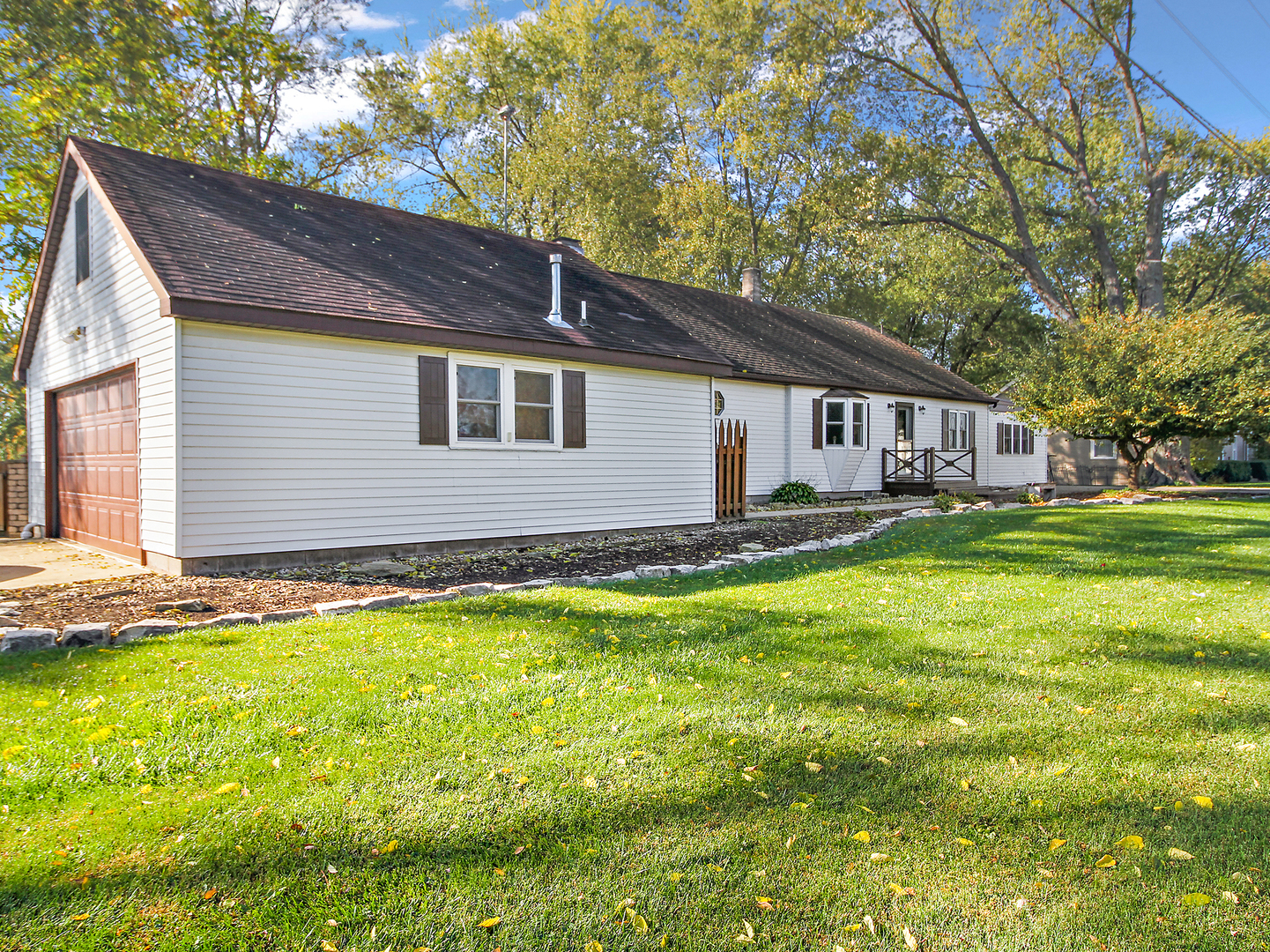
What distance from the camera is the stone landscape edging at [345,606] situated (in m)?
4.75

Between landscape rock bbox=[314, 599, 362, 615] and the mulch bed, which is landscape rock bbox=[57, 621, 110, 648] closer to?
the mulch bed

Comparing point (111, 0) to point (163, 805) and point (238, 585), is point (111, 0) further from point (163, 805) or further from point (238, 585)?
point (163, 805)

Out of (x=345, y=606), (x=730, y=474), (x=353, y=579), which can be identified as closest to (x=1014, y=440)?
(x=730, y=474)

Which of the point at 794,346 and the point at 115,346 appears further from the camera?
the point at 794,346

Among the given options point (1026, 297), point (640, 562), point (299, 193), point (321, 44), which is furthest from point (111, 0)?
point (1026, 297)

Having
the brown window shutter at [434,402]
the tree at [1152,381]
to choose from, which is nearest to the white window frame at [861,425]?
the tree at [1152,381]

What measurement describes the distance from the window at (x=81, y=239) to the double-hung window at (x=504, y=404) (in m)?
5.53

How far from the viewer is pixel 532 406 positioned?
10.4 meters

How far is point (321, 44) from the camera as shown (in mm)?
22547

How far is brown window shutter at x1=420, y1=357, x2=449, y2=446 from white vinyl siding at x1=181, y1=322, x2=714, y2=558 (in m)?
0.10

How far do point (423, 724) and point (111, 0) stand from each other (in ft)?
73.5

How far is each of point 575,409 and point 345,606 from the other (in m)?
5.42

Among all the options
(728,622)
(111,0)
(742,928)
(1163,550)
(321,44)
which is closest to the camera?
(742,928)

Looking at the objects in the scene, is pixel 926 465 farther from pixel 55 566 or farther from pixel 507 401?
pixel 55 566
